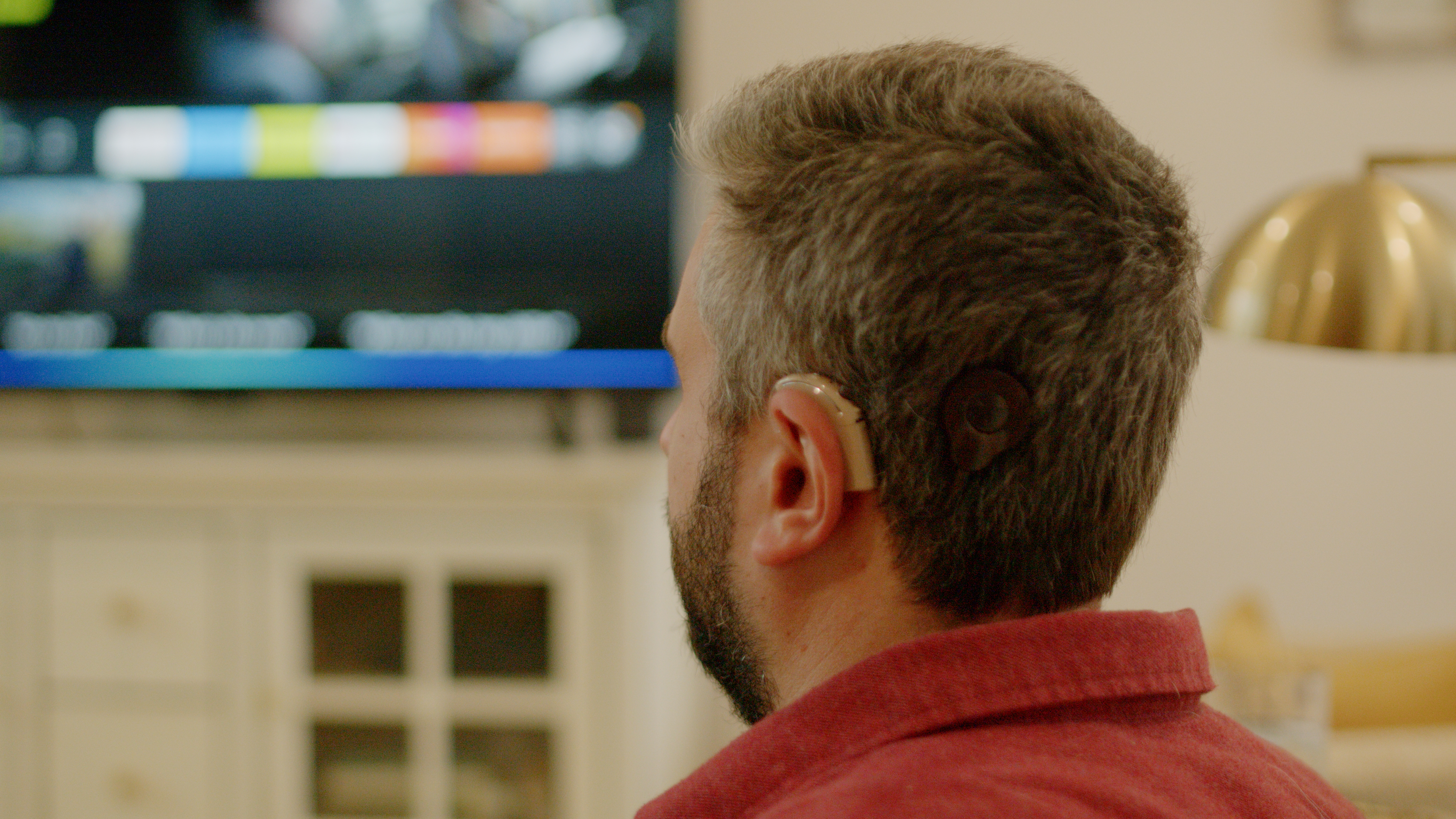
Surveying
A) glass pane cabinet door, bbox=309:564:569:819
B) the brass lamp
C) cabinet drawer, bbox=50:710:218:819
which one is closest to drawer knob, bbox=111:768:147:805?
cabinet drawer, bbox=50:710:218:819

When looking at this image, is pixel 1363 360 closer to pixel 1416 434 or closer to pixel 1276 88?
pixel 1416 434

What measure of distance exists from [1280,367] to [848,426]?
198 cm

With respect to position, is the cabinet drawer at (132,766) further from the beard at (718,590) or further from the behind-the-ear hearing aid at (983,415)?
the behind-the-ear hearing aid at (983,415)

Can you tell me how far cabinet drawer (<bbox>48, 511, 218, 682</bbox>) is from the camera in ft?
6.34

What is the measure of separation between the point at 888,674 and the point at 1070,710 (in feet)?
0.28

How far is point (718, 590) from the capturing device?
Result: 0.70 m

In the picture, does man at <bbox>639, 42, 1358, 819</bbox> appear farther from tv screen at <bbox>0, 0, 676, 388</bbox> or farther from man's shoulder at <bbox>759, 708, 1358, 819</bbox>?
tv screen at <bbox>0, 0, 676, 388</bbox>

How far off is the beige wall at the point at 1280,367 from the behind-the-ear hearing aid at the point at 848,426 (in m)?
1.74

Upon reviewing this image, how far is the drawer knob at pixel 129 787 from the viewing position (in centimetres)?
196

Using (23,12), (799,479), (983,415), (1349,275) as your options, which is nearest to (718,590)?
(799,479)

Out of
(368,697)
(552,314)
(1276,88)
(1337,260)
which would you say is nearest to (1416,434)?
(1276,88)

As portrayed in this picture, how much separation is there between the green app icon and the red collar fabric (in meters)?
2.41

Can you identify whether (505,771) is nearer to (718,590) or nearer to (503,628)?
(503,628)

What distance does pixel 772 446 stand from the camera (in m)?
0.64
